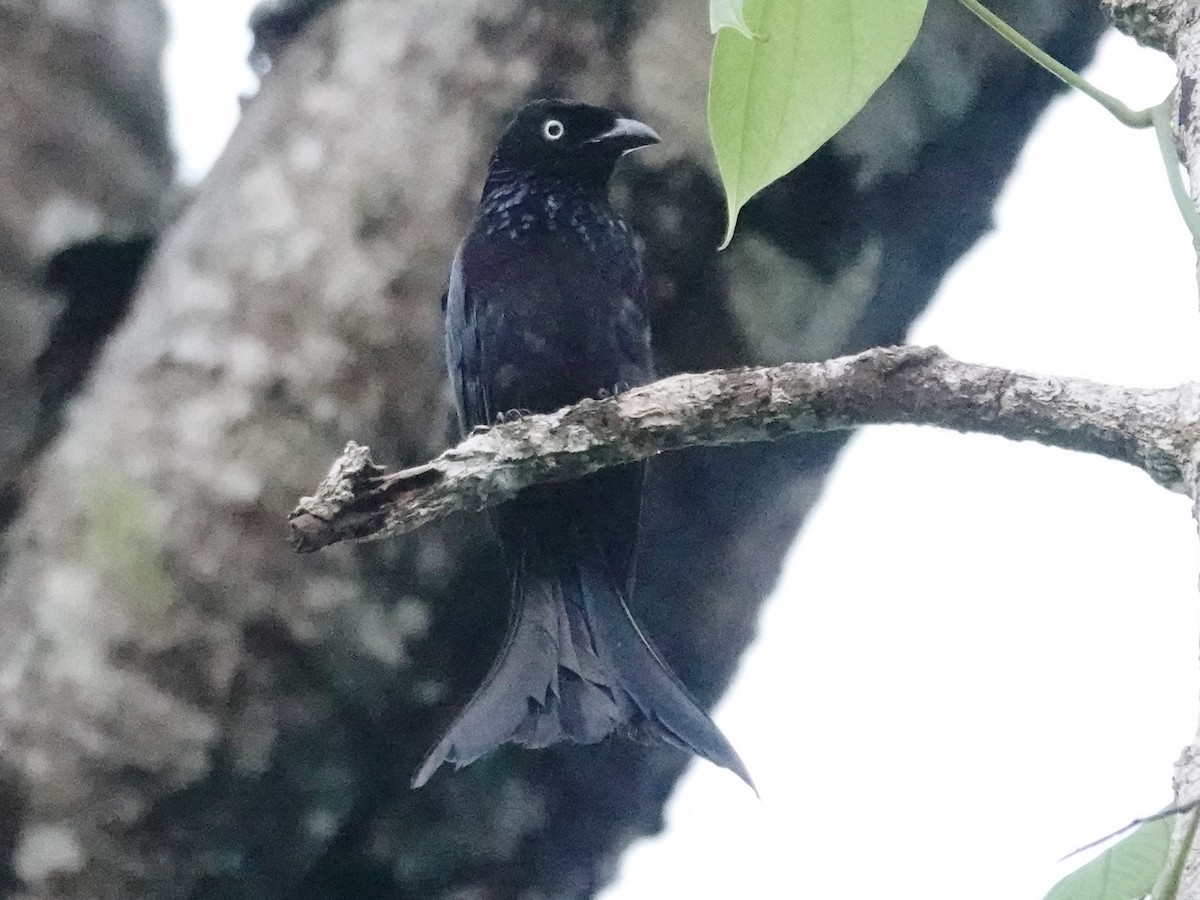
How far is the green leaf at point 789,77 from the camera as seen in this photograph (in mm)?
419

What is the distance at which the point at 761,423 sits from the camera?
60cm

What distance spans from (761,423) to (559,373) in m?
0.47

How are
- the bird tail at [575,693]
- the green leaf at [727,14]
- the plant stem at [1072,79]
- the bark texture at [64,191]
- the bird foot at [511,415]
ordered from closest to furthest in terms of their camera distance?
the green leaf at [727,14]
the plant stem at [1072,79]
the bird tail at [575,693]
the bird foot at [511,415]
the bark texture at [64,191]

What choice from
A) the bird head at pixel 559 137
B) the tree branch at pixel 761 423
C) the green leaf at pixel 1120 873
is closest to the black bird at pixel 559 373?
the bird head at pixel 559 137

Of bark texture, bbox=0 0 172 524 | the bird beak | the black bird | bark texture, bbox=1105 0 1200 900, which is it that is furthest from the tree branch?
bark texture, bbox=0 0 172 524

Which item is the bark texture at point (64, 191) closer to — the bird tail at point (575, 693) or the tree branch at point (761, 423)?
the bird tail at point (575, 693)

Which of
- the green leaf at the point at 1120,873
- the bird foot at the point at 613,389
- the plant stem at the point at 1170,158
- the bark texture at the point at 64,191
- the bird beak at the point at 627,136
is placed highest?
the bark texture at the point at 64,191

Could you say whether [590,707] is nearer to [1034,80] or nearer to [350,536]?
[350,536]

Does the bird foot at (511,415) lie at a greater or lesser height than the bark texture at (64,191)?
lesser

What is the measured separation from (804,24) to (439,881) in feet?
2.90

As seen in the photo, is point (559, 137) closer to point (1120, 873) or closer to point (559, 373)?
point (559, 373)

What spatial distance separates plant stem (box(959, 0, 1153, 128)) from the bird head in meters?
0.60

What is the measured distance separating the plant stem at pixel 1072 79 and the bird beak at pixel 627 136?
59 cm

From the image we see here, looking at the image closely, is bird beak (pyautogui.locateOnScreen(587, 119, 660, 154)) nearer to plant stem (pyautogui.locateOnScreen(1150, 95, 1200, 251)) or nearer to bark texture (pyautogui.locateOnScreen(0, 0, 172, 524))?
bark texture (pyautogui.locateOnScreen(0, 0, 172, 524))
